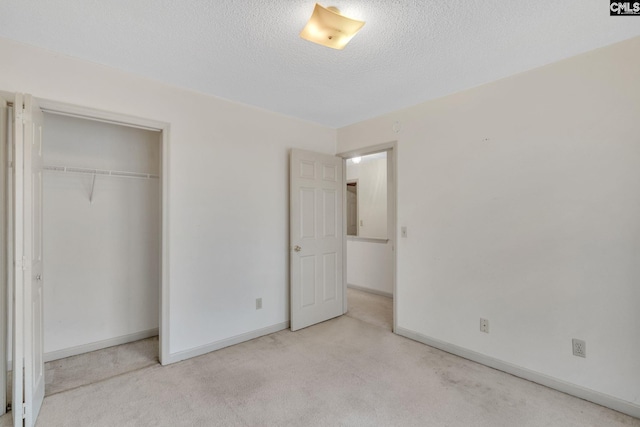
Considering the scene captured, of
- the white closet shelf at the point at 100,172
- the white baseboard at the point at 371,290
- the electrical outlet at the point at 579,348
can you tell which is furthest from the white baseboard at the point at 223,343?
the electrical outlet at the point at 579,348

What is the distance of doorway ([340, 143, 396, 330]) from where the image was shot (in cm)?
480

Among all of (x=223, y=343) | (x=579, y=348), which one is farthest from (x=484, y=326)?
(x=223, y=343)

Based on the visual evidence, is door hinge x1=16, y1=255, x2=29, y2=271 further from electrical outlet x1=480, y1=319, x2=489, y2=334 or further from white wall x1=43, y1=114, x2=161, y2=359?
electrical outlet x1=480, y1=319, x2=489, y2=334

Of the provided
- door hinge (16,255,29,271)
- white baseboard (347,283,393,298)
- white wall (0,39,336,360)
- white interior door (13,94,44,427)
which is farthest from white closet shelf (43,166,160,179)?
white baseboard (347,283,393,298)

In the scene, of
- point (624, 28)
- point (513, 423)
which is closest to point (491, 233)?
point (513, 423)

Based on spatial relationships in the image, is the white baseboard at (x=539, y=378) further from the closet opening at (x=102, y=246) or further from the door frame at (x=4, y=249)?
the door frame at (x=4, y=249)

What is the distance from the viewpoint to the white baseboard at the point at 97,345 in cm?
271

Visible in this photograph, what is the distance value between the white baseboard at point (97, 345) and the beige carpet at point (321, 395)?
0.75m

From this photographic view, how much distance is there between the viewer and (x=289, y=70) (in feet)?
7.92

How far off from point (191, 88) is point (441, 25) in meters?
2.15

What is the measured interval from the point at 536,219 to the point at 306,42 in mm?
2207

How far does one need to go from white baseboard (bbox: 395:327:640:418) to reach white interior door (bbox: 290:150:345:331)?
3.74 ft

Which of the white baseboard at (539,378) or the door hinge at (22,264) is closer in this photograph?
the door hinge at (22,264)

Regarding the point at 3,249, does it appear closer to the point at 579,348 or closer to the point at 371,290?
the point at 579,348
